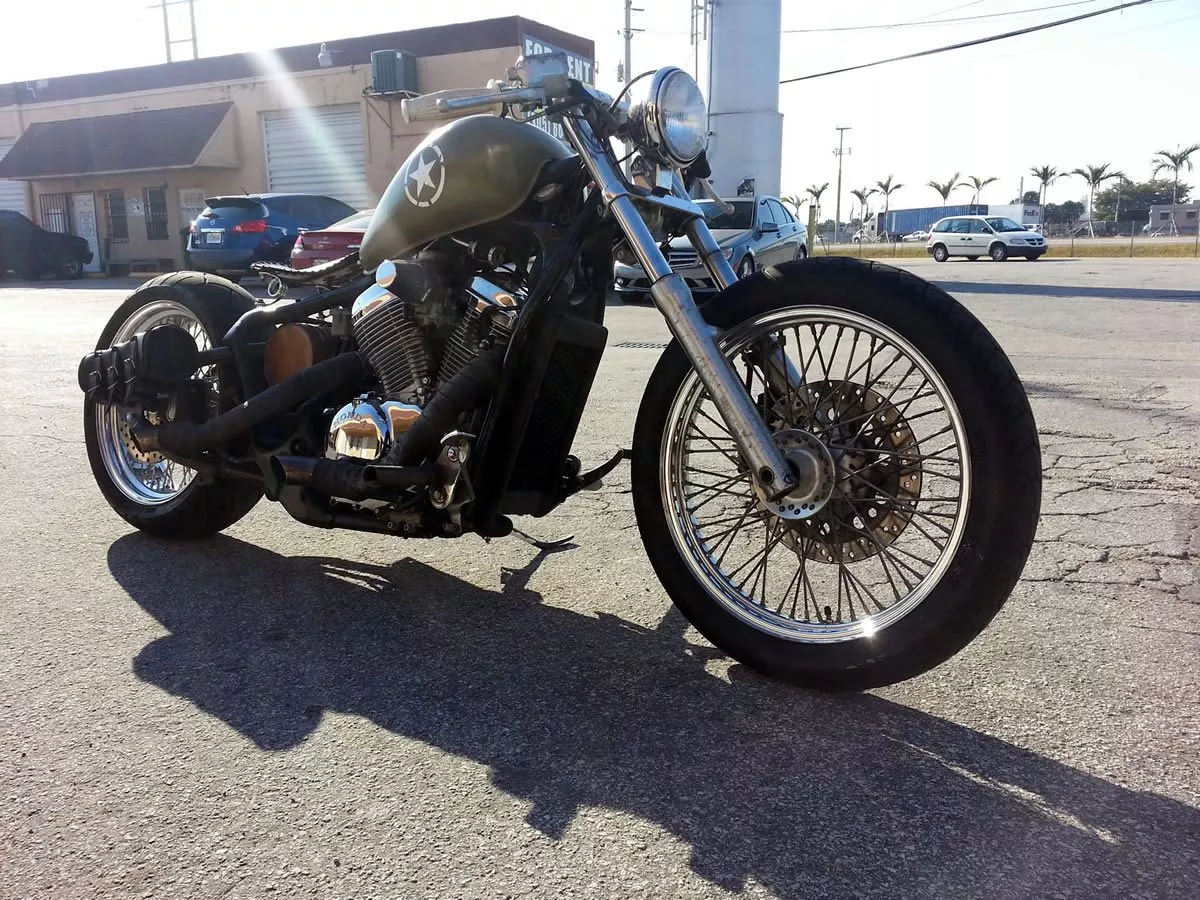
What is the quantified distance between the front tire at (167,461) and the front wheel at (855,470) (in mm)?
1869

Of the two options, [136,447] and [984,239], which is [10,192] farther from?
[136,447]

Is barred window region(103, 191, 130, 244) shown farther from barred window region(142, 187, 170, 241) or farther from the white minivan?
the white minivan

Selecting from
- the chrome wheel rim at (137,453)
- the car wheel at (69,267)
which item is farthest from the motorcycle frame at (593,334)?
the car wheel at (69,267)

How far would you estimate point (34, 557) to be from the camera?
3.53m

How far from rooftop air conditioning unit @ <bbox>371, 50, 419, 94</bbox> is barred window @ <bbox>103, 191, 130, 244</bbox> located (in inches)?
411

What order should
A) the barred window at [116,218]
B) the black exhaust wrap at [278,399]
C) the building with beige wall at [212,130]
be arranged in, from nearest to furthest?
the black exhaust wrap at [278,399] < the building with beige wall at [212,130] < the barred window at [116,218]

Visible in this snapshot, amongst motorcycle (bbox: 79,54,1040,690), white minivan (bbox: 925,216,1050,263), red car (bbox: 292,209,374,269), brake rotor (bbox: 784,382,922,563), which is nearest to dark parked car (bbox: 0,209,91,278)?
red car (bbox: 292,209,374,269)

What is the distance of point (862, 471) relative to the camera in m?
2.40

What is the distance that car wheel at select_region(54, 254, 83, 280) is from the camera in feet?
78.2

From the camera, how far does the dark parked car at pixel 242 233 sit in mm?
16094

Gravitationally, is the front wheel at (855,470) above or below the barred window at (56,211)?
below

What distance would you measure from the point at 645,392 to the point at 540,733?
0.93 meters

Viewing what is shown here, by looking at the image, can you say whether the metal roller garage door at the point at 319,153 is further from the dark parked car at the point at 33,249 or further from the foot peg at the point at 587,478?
the foot peg at the point at 587,478

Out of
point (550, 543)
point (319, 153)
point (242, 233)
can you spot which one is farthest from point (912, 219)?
point (550, 543)
